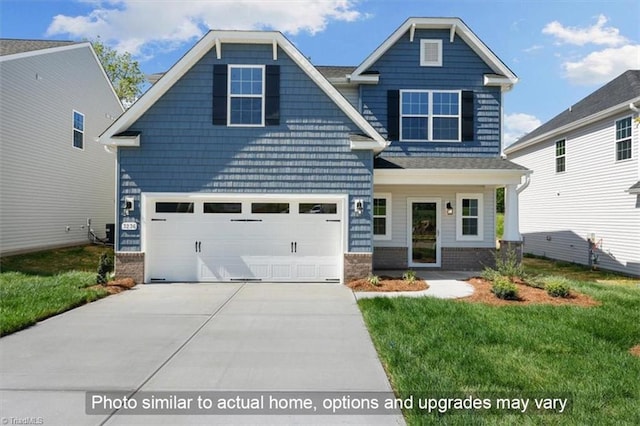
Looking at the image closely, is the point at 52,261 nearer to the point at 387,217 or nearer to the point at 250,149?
the point at 250,149

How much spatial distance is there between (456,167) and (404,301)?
5.02 meters

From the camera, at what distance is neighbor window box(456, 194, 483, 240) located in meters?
13.1

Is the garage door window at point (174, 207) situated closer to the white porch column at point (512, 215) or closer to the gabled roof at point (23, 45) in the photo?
the gabled roof at point (23, 45)

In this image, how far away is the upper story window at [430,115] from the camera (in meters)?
12.6

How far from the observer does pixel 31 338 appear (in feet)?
19.8

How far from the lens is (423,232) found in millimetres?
13242

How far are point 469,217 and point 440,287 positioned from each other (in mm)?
3981

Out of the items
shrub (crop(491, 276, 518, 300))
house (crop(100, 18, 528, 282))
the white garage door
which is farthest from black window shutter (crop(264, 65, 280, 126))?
shrub (crop(491, 276, 518, 300))

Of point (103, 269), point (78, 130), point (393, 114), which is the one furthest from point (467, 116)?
point (78, 130)

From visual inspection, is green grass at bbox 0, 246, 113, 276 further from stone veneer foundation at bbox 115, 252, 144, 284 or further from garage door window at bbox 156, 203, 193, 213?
garage door window at bbox 156, 203, 193, 213

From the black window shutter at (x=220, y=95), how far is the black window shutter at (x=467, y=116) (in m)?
7.30

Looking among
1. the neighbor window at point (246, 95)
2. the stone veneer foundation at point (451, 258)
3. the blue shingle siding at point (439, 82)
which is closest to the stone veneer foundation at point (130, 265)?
the neighbor window at point (246, 95)

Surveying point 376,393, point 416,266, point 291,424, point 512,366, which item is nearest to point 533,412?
point 512,366

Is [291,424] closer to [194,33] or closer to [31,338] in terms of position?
[31,338]
